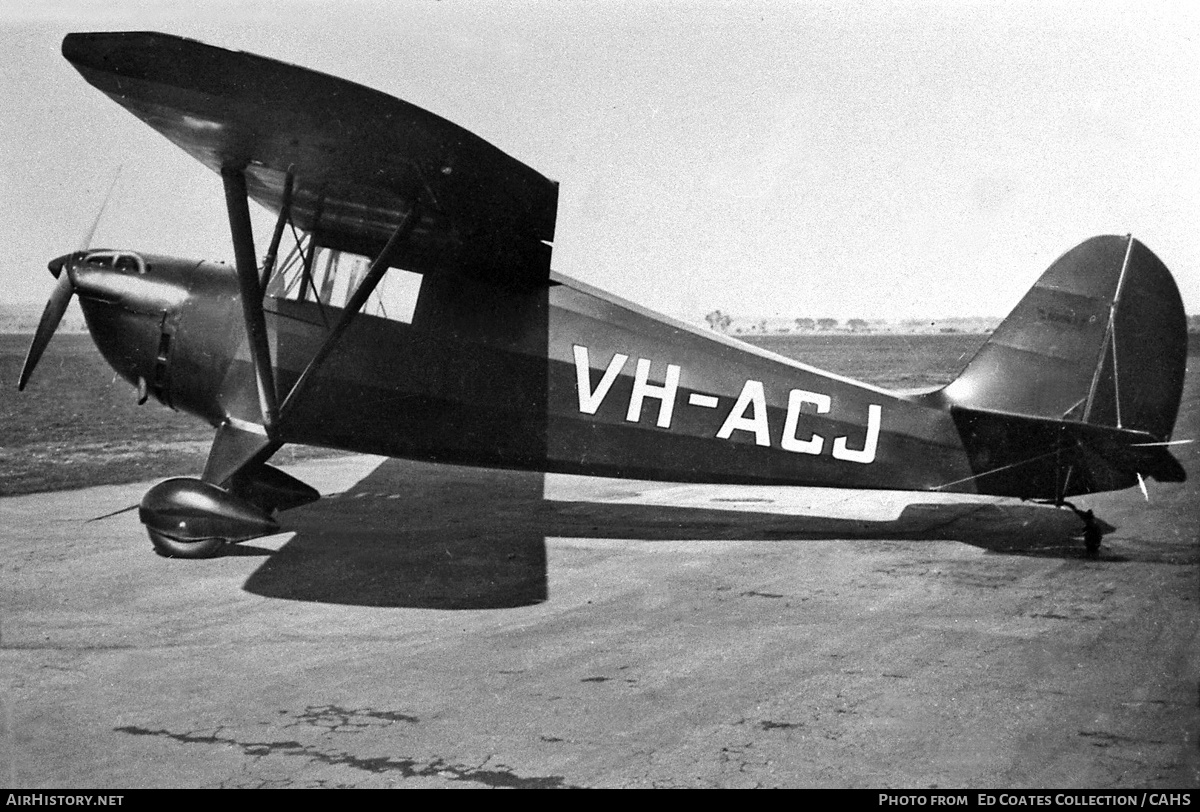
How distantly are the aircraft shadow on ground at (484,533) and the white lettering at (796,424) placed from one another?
98cm

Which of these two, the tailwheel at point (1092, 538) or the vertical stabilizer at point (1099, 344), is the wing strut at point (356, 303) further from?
the tailwheel at point (1092, 538)

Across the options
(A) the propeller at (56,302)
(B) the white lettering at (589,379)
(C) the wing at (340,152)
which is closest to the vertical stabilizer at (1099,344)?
(B) the white lettering at (589,379)

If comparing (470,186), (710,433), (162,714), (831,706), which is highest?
(470,186)

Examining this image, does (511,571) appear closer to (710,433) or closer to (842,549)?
(710,433)

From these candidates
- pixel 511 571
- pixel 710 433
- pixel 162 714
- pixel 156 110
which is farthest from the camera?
pixel 710 433

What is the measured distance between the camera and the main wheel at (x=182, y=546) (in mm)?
6465

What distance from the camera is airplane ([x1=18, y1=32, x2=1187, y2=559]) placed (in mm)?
6730

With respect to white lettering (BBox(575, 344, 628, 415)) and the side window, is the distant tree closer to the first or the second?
white lettering (BBox(575, 344, 628, 415))

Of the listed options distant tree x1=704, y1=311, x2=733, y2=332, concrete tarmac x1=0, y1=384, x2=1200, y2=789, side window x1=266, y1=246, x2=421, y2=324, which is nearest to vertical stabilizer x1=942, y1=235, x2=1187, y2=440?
concrete tarmac x1=0, y1=384, x2=1200, y2=789

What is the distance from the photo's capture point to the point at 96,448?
14766 mm

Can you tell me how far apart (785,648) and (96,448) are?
13.6 m

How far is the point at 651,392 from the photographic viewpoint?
7082 millimetres

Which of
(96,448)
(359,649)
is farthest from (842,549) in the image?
(96,448)
